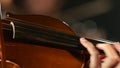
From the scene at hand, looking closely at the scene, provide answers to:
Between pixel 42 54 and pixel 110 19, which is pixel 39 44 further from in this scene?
pixel 110 19

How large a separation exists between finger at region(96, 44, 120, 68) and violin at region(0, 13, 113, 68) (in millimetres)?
90

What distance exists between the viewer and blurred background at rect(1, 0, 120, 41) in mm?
2399

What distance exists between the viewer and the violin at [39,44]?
100 centimetres

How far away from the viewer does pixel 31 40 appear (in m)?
1.04

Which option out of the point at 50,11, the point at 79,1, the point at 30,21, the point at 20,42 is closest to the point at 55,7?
the point at 50,11

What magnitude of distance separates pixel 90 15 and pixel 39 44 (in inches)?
59.9

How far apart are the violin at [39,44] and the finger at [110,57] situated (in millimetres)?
90

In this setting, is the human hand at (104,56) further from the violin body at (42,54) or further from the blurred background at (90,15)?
the blurred background at (90,15)

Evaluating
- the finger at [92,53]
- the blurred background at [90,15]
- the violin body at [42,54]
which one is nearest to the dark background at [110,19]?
the blurred background at [90,15]

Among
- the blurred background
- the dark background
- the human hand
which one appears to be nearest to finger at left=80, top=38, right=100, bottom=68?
the human hand

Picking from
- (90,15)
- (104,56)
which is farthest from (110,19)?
(104,56)

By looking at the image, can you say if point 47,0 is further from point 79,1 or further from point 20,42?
point 20,42

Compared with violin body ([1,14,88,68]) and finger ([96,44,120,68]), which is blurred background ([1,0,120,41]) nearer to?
violin body ([1,14,88,68])

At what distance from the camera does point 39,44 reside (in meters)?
1.07
